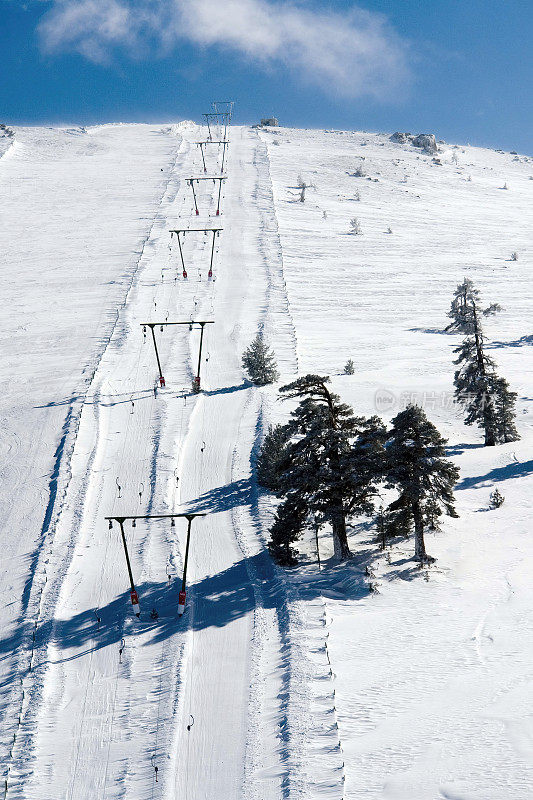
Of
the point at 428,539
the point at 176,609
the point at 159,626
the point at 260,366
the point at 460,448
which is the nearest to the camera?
the point at 159,626

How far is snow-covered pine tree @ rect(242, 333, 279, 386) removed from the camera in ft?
169

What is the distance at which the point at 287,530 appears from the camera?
29.1m

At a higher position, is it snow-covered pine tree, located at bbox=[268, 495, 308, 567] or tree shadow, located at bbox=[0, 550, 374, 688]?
snow-covered pine tree, located at bbox=[268, 495, 308, 567]

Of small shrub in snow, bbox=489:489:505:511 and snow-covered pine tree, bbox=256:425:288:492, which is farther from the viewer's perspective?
snow-covered pine tree, bbox=256:425:288:492

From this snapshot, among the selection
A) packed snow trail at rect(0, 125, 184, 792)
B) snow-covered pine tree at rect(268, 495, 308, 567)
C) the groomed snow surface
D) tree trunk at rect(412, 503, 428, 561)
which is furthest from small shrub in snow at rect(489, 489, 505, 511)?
packed snow trail at rect(0, 125, 184, 792)

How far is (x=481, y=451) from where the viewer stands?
42.2 metres

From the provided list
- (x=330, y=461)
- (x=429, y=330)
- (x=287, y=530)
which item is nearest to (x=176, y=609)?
(x=287, y=530)

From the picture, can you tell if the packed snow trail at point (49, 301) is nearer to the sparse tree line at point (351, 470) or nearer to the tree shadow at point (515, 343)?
the sparse tree line at point (351, 470)

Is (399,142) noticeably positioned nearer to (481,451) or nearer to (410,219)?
(410,219)

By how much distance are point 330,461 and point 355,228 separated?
245ft

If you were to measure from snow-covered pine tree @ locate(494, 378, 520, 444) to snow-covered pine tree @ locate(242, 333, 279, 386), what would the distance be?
16138 mm

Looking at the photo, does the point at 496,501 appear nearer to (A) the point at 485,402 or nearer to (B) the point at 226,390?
(A) the point at 485,402

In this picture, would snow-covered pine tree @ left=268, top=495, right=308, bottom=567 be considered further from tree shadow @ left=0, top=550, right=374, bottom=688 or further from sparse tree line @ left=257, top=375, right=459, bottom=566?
tree shadow @ left=0, top=550, right=374, bottom=688

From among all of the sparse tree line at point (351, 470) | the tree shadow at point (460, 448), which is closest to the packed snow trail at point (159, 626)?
the sparse tree line at point (351, 470)
